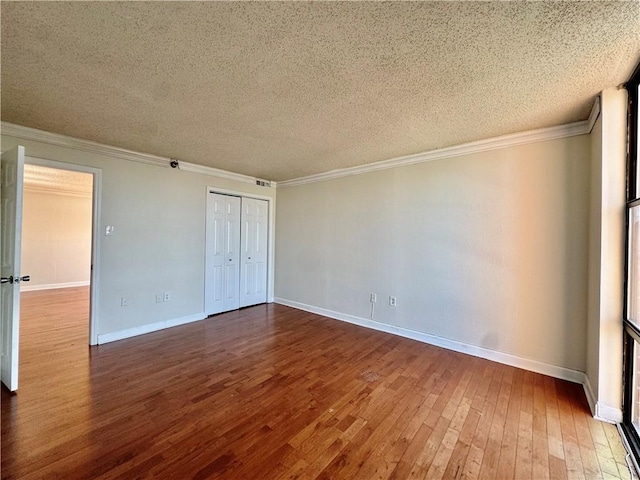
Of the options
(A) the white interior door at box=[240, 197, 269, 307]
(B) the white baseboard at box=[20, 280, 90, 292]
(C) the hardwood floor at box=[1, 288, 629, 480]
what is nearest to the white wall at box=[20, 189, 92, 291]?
(B) the white baseboard at box=[20, 280, 90, 292]

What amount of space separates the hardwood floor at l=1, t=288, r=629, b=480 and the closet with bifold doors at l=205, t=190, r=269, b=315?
54.3 inches

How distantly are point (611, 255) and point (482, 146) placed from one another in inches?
62.9

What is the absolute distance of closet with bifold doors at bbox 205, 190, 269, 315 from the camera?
4.43m

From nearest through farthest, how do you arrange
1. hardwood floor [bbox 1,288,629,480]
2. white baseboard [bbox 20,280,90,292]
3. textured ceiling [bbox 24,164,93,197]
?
hardwood floor [bbox 1,288,629,480] < textured ceiling [bbox 24,164,93,197] < white baseboard [bbox 20,280,90,292]

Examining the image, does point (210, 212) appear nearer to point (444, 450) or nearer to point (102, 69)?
point (102, 69)

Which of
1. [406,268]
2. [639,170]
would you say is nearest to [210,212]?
[406,268]

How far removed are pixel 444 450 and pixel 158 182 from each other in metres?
4.33

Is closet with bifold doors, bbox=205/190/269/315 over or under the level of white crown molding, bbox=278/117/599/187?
under

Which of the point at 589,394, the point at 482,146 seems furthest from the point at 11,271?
the point at 589,394

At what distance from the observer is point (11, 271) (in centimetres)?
227

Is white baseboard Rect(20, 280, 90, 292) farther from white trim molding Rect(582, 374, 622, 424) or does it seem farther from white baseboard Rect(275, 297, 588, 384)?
white trim molding Rect(582, 374, 622, 424)

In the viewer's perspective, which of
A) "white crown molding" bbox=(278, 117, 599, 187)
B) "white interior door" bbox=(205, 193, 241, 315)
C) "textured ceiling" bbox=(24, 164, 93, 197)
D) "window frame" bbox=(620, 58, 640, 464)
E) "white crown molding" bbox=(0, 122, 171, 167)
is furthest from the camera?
"textured ceiling" bbox=(24, 164, 93, 197)

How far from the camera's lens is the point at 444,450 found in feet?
5.52

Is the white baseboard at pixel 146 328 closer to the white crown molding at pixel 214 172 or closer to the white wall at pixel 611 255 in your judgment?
the white crown molding at pixel 214 172
